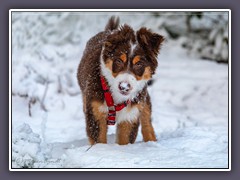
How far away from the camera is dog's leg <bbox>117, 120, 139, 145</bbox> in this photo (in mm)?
4977

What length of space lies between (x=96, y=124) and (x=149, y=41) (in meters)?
0.81

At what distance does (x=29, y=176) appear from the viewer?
482cm

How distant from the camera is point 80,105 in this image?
676 centimetres

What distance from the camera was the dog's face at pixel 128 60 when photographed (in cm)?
452

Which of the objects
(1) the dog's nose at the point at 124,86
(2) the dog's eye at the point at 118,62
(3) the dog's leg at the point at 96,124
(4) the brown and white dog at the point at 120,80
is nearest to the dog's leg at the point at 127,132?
(4) the brown and white dog at the point at 120,80

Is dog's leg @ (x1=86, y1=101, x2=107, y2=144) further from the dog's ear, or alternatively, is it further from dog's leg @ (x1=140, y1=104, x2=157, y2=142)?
the dog's ear

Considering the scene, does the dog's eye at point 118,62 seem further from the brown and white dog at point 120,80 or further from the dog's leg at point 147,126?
the dog's leg at point 147,126

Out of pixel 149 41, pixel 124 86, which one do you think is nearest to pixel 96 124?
pixel 124 86

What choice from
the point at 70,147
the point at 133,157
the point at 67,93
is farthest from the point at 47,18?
the point at 133,157

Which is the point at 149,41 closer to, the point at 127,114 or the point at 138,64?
the point at 138,64
